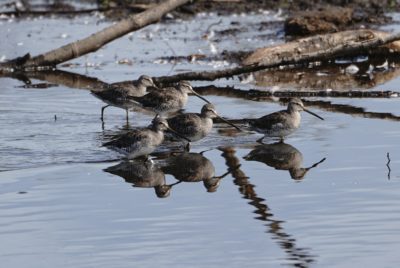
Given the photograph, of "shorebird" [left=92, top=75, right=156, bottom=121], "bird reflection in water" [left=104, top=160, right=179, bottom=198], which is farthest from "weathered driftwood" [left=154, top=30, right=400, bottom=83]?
"bird reflection in water" [left=104, top=160, right=179, bottom=198]

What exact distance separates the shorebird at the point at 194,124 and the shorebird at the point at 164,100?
197cm

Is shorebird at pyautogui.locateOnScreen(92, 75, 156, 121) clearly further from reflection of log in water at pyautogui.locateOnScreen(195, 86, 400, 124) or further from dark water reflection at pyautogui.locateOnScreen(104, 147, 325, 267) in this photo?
dark water reflection at pyautogui.locateOnScreen(104, 147, 325, 267)

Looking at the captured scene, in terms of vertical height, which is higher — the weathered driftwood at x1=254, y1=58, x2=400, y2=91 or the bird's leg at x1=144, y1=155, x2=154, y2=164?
the weathered driftwood at x1=254, y1=58, x2=400, y2=91

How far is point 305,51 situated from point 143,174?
9853 mm

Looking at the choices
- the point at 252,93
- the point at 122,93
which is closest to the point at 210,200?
the point at 122,93

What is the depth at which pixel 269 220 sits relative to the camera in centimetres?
1131

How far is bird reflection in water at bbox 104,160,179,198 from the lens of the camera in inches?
518

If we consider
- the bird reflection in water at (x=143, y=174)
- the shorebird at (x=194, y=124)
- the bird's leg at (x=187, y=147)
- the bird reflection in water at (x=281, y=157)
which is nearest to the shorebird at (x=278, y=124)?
the bird reflection in water at (x=281, y=157)

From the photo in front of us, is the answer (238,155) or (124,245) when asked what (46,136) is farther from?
(124,245)

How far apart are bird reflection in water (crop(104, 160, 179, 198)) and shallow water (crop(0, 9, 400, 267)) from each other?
12cm

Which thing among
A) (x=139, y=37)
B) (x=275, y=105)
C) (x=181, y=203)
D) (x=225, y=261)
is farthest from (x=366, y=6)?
(x=225, y=261)

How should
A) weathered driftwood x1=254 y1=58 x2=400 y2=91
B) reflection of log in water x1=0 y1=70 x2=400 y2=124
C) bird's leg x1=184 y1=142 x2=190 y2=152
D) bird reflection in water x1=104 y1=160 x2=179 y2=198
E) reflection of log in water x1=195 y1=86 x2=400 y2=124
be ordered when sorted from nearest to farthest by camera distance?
1. bird reflection in water x1=104 y1=160 x2=179 y2=198
2. bird's leg x1=184 y1=142 x2=190 y2=152
3. reflection of log in water x1=195 y1=86 x2=400 y2=124
4. reflection of log in water x1=0 y1=70 x2=400 y2=124
5. weathered driftwood x1=254 y1=58 x2=400 y2=91

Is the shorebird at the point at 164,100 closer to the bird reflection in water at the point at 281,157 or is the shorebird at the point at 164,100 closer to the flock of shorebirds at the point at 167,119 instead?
the flock of shorebirds at the point at 167,119

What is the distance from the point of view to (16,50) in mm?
27484
